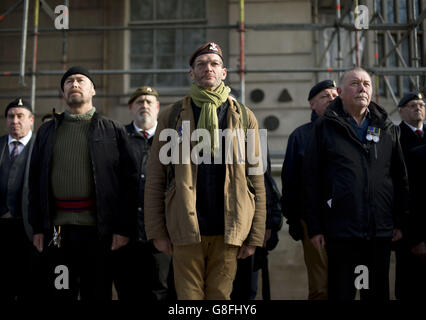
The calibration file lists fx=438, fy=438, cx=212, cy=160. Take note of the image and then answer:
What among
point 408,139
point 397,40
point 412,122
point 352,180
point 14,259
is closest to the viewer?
point 352,180

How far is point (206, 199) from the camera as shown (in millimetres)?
2629

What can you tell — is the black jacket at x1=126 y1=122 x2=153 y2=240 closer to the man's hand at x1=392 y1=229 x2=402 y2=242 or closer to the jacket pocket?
the jacket pocket

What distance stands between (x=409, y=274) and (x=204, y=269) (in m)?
2.01

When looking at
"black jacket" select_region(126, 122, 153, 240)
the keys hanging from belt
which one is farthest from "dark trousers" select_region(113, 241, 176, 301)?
the keys hanging from belt

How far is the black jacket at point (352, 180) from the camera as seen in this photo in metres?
2.86

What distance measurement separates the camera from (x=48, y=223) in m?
3.03

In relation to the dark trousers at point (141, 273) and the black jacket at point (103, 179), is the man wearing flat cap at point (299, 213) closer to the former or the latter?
the dark trousers at point (141, 273)

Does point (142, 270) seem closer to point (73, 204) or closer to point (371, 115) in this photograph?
point (73, 204)

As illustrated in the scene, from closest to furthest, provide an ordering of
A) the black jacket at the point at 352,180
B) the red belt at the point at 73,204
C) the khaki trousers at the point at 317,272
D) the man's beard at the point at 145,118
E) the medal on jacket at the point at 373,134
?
the black jacket at the point at 352,180 < the medal on jacket at the point at 373,134 < the red belt at the point at 73,204 < the khaki trousers at the point at 317,272 < the man's beard at the point at 145,118

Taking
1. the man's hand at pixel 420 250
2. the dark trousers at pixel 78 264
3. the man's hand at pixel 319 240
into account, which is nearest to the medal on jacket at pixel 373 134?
the man's hand at pixel 319 240

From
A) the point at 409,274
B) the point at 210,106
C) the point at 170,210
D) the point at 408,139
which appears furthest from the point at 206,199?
the point at 408,139

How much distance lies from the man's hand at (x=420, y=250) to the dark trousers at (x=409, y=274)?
9 cm

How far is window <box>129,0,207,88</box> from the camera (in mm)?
8047

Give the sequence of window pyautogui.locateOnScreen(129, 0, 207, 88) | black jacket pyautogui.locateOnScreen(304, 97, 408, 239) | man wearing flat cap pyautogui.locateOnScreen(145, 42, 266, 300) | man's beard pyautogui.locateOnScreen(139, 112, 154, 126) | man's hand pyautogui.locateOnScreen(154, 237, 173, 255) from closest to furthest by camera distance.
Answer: man wearing flat cap pyautogui.locateOnScreen(145, 42, 266, 300), man's hand pyautogui.locateOnScreen(154, 237, 173, 255), black jacket pyautogui.locateOnScreen(304, 97, 408, 239), man's beard pyautogui.locateOnScreen(139, 112, 154, 126), window pyautogui.locateOnScreen(129, 0, 207, 88)
